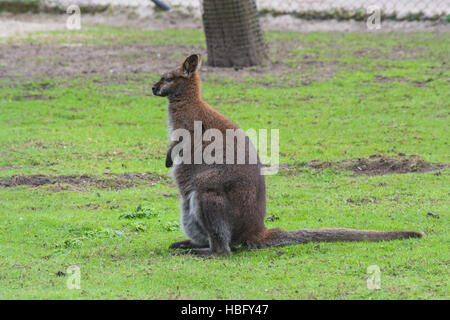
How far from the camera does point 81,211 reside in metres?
8.49

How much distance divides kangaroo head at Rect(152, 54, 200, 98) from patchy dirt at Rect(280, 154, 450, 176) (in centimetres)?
328

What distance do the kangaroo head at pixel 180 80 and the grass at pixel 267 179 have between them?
1.48 meters

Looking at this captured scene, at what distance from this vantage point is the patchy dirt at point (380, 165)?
977 cm

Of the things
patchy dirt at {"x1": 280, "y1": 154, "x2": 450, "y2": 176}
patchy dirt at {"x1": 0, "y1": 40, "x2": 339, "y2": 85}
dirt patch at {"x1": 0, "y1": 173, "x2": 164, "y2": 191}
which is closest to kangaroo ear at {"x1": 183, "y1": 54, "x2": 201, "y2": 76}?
dirt patch at {"x1": 0, "y1": 173, "x2": 164, "y2": 191}

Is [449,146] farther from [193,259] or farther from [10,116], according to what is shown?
[10,116]

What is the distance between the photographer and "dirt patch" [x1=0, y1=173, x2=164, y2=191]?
31.3 feet
